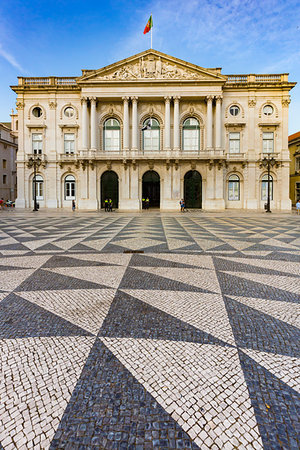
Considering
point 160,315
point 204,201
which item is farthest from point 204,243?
point 204,201

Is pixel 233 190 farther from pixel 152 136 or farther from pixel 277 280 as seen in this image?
pixel 277 280

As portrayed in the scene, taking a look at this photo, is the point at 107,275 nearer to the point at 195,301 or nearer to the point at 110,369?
the point at 195,301

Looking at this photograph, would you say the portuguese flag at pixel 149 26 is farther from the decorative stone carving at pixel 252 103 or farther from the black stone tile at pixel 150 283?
A: the black stone tile at pixel 150 283

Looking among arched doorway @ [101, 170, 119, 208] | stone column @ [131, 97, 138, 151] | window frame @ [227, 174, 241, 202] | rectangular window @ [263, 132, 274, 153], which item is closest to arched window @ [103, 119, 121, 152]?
stone column @ [131, 97, 138, 151]

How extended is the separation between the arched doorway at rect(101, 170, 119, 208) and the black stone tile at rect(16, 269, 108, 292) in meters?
29.2

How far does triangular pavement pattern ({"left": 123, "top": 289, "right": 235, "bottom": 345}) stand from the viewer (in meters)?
3.35

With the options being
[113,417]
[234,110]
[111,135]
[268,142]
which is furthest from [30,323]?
[268,142]

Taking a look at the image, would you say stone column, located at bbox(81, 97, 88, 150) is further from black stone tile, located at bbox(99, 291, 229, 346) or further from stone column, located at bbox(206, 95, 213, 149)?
black stone tile, located at bbox(99, 291, 229, 346)

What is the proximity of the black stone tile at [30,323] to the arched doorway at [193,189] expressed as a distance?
31020mm

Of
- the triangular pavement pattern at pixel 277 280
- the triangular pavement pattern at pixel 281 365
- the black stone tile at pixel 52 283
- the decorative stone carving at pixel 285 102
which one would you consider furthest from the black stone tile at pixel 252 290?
the decorative stone carving at pixel 285 102

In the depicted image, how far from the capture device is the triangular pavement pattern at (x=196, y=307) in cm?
335

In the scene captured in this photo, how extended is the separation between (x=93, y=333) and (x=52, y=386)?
37.0 inches

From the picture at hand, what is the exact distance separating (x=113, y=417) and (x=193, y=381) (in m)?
0.74

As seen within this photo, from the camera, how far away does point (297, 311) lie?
3863 mm
